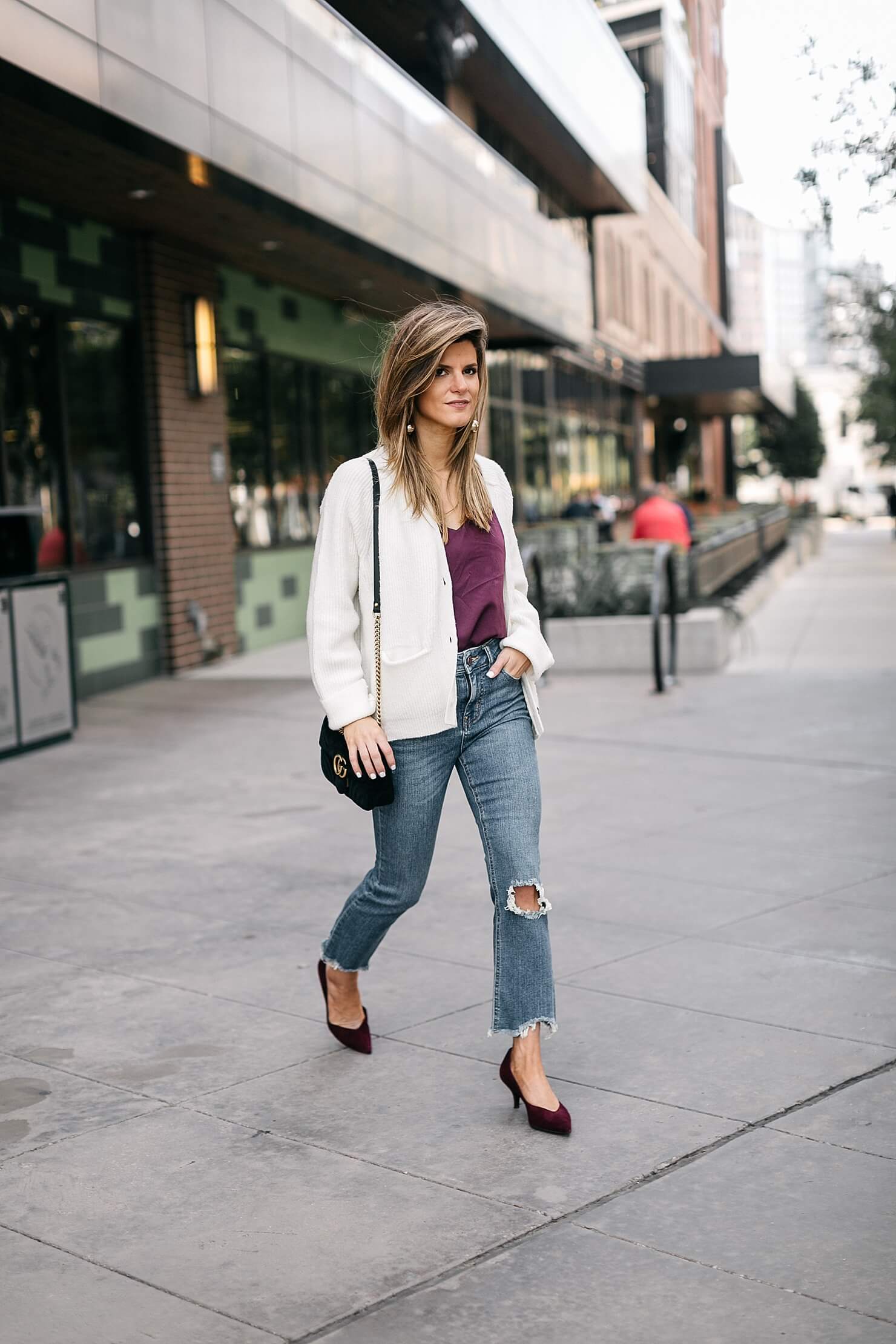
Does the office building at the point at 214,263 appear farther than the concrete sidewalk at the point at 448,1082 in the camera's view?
Yes

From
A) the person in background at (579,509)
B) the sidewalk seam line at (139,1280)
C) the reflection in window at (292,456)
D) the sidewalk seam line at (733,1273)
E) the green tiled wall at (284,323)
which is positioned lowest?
the sidewalk seam line at (733,1273)

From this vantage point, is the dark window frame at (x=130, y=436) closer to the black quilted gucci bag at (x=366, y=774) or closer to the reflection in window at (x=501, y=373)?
the black quilted gucci bag at (x=366, y=774)

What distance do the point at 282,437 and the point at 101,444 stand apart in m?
4.03

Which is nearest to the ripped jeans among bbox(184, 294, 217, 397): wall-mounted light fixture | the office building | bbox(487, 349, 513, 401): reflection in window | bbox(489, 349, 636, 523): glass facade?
the office building

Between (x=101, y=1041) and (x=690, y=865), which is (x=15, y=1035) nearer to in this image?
(x=101, y=1041)

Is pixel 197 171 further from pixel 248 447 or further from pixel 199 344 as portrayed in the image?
pixel 248 447

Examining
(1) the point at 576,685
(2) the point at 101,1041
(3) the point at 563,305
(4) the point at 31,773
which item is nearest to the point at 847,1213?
(2) the point at 101,1041

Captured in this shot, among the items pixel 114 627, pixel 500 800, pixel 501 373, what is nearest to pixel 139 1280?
pixel 500 800

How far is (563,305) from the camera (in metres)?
21.8

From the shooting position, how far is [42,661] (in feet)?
31.2

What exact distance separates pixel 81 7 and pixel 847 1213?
26.1ft

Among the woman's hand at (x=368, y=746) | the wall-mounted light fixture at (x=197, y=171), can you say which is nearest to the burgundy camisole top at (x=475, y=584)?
the woman's hand at (x=368, y=746)

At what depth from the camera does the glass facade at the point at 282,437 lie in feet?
49.9

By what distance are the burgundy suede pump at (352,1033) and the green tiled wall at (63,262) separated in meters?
8.21
